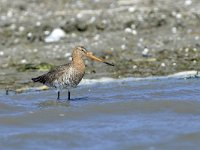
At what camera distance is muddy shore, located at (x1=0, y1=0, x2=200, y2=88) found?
13414 mm

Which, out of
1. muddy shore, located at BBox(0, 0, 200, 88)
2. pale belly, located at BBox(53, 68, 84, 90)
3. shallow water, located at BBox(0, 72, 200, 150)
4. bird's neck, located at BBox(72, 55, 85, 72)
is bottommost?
shallow water, located at BBox(0, 72, 200, 150)

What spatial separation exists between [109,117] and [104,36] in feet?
17.9

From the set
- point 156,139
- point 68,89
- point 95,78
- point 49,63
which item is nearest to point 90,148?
point 156,139

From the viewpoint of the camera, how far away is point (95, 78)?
500 inches

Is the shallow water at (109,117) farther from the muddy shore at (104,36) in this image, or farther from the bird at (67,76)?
the muddy shore at (104,36)

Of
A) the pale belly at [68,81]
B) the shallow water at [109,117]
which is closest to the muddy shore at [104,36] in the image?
the shallow water at [109,117]

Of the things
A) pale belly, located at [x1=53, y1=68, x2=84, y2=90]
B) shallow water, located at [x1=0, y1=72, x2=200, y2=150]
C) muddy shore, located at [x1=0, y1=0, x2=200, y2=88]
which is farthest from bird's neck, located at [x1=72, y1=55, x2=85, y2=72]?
muddy shore, located at [x1=0, y1=0, x2=200, y2=88]

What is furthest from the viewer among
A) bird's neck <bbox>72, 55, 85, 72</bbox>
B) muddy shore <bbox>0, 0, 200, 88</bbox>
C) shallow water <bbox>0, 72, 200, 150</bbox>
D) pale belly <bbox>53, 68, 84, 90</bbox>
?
muddy shore <bbox>0, 0, 200, 88</bbox>

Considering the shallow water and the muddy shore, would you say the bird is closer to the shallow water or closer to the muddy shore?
the shallow water

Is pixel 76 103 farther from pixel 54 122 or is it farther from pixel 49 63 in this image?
pixel 49 63

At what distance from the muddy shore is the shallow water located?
3.82 ft

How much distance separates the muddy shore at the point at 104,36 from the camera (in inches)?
528

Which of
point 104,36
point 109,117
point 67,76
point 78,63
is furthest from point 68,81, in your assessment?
point 104,36

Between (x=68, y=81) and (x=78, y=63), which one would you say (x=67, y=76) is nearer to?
(x=68, y=81)
